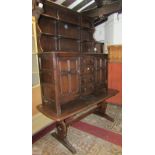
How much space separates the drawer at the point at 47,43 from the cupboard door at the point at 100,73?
82cm

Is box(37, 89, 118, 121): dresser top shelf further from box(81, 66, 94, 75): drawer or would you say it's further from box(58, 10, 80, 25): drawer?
box(58, 10, 80, 25): drawer

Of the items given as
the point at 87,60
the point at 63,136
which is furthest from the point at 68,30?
the point at 63,136

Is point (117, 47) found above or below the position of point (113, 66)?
above

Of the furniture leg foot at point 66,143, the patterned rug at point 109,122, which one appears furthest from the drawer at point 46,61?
the patterned rug at point 109,122

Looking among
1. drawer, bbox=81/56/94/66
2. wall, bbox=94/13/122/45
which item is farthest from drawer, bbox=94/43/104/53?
drawer, bbox=81/56/94/66

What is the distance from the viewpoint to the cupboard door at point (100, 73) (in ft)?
8.65

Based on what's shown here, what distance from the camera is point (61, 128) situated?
2.18m

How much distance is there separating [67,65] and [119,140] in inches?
54.7

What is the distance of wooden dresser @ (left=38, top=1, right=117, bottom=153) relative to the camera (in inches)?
76.7

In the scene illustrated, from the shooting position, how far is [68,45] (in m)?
2.94

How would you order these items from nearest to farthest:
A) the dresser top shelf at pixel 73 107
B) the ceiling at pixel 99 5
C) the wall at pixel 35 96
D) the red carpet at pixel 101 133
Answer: the dresser top shelf at pixel 73 107, the red carpet at pixel 101 133, the wall at pixel 35 96, the ceiling at pixel 99 5

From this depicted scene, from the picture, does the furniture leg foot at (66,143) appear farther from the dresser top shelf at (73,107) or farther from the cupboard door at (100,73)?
the cupboard door at (100,73)
